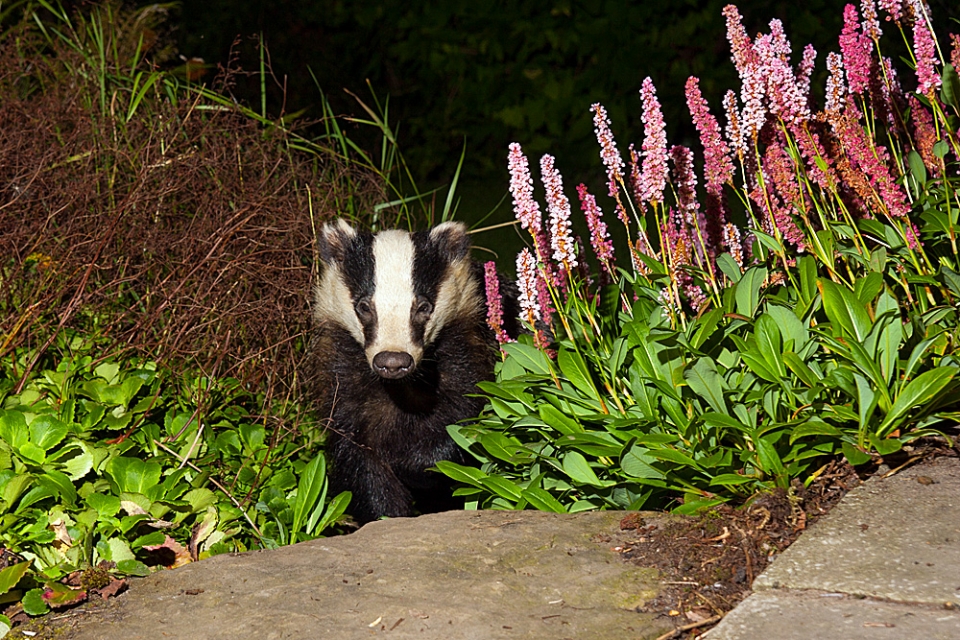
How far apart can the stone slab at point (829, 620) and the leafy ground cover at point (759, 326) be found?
468mm

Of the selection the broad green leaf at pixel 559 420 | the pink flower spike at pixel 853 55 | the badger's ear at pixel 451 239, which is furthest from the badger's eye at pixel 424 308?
the pink flower spike at pixel 853 55

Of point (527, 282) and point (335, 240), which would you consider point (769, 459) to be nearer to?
point (527, 282)

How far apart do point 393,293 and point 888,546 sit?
2.18 meters

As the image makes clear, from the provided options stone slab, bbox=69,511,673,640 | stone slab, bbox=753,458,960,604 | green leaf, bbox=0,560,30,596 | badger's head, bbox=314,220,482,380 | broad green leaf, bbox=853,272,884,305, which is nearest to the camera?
stone slab, bbox=753,458,960,604

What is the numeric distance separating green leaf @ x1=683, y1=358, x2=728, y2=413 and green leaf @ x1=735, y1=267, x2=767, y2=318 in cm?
30

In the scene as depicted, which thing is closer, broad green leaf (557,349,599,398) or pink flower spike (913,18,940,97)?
pink flower spike (913,18,940,97)

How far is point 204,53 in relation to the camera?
932 cm

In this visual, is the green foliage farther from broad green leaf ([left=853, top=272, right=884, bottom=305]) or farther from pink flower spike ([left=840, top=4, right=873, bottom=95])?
pink flower spike ([left=840, top=4, right=873, bottom=95])

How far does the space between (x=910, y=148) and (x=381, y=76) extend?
222 inches

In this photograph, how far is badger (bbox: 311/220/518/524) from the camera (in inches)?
166

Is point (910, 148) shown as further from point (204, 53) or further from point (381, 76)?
point (204, 53)

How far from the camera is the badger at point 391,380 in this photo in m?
4.21

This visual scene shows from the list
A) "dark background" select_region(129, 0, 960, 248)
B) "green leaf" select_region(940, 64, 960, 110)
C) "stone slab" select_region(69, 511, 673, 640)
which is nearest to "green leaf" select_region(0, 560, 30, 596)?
"stone slab" select_region(69, 511, 673, 640)

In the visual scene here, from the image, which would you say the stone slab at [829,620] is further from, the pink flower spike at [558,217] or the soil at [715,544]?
the pink flower spike at [558,217]
